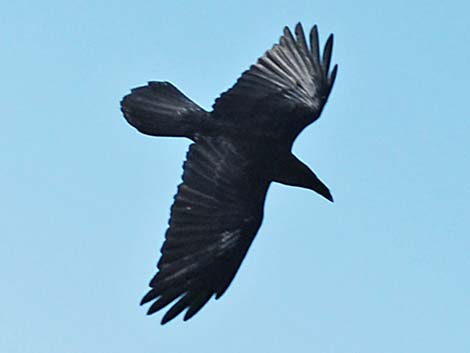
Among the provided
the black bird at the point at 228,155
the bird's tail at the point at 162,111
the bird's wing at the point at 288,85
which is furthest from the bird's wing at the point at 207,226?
the bird's wing at the point at 288,85

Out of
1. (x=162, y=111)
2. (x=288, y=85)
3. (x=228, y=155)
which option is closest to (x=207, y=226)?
(x=228, y=155)

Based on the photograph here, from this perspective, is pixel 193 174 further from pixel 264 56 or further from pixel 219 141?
pixel 264 56

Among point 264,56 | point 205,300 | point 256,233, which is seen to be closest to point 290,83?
point 264,56

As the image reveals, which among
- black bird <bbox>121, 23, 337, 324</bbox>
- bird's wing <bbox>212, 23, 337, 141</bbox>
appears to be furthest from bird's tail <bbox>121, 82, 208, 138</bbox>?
bird's wing <bbox>212, 23, 337, 141</bbox>

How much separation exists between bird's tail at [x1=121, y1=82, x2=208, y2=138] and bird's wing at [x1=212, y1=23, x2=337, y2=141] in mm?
382

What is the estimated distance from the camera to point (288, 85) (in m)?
15.7

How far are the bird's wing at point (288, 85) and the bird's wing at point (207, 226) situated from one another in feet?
1.72

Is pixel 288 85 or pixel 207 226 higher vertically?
pixel 288 85

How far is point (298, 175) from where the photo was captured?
612 inches

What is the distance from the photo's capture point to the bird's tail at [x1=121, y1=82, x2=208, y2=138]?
611 inches

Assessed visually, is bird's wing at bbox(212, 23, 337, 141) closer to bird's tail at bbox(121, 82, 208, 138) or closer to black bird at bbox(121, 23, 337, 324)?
black bird at bbox(121, 23, 337, 324)

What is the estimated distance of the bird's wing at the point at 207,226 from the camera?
1456 cm

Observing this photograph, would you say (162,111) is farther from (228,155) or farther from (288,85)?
(288,85)

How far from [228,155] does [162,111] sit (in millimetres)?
1135
